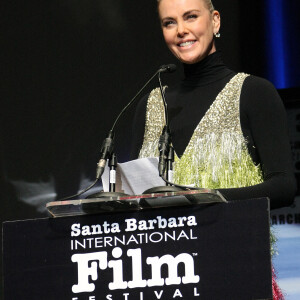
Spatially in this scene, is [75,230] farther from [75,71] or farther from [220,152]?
[75,71]

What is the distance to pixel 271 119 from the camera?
186 centimetres

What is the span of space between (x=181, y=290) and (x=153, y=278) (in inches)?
2.2

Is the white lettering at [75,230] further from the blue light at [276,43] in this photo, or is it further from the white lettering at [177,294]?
the blue light at [276,43]


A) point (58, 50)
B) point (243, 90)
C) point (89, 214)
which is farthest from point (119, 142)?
point (89, 214)

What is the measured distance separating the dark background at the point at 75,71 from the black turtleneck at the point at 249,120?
3.57 feet

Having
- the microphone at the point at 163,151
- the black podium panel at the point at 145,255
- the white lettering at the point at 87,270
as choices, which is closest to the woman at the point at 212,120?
the microphone at the point at 163,151

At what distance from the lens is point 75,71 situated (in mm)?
3303

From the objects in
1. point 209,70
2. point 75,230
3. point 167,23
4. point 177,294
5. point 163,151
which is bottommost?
point 177,294

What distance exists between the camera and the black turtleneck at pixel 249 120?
1711 mm

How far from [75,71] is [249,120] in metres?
1.52

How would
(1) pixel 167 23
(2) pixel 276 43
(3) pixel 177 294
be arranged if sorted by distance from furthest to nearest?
(2) pixel 276 43 → (1) pixel 167 23 → (3) pixel 177 294

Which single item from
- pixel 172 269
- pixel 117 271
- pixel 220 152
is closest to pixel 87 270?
pixel 117 271

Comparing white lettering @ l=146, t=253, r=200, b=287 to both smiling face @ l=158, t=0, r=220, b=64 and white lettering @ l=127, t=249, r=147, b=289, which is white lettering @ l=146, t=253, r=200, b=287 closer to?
white lettering @ l=127, t=249, r=147, b=289

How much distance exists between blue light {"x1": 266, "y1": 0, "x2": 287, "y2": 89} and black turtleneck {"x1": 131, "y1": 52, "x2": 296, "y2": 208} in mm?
1114
